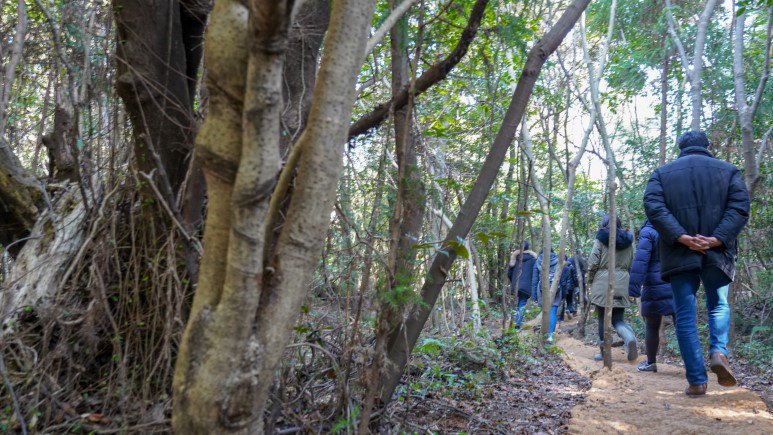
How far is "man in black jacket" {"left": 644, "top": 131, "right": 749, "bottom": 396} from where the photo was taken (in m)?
4.33

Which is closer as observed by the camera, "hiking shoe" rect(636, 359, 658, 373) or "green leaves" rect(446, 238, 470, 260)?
"green leaves" rect(446, 238, 470, 260)

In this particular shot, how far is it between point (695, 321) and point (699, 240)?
70 cm

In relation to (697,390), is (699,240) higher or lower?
higher

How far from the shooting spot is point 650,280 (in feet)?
21.5

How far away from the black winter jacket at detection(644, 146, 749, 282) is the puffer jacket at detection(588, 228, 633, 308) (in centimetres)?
323

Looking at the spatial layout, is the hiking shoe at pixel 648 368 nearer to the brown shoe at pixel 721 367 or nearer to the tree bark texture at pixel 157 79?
the brown shoe at pixel 721 367

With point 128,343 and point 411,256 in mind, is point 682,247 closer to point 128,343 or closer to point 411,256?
point 411,256

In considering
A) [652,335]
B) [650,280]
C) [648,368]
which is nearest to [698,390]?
[652,335]

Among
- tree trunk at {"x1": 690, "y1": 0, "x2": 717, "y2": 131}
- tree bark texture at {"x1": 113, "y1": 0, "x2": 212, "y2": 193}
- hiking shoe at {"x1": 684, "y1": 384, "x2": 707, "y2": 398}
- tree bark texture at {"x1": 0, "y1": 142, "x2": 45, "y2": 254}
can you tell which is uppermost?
tree trunk at {"x1": 690, "y1": 0, "x2": 717, "y2": 131}

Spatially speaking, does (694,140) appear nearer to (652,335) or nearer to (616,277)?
(652,335)

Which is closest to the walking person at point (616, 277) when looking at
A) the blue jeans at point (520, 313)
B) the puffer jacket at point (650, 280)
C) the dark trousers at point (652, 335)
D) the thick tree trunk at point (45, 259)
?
the puffer jacket at point (650, 280)

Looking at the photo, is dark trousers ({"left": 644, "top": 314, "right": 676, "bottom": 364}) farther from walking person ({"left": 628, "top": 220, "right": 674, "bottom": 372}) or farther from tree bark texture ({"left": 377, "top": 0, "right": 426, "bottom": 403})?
tree bark texture ({"left": 377, "top": 0, "right": 426, "bottom": 403})

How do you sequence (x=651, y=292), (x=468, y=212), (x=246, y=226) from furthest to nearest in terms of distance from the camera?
(x=651, y=292)
(x=468, y=212)
(x=246, y=226)

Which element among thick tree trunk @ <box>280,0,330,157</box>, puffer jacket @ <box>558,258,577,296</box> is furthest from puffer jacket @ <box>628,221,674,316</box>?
puffer jacket @ <box>558,258,577,296</box>
